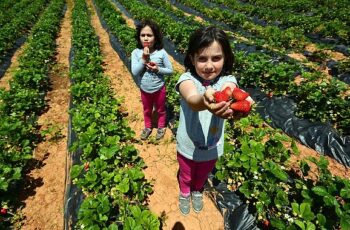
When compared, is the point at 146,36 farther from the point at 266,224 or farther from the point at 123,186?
the point at 266,224

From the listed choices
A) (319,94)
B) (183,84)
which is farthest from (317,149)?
(183,84)

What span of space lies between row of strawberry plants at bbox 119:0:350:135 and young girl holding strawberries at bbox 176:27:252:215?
366cm

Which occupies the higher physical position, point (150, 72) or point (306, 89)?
point (150, 72)

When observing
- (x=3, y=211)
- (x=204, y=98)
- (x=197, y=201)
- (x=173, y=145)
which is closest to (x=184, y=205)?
(x=197, y=201)

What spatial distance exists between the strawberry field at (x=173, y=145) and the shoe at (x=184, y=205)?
0.12 m

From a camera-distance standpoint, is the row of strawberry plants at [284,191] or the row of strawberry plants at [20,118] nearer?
the row of strawberry plants at [284,191]

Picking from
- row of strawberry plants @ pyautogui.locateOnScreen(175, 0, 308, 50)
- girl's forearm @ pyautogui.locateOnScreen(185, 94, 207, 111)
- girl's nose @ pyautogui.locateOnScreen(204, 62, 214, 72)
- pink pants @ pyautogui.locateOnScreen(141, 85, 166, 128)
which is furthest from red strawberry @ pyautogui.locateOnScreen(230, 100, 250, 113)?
row of strawberry plants @ pyautogui.locateOnScreen(175, 0, 308, 50)

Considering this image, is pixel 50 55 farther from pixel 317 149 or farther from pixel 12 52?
pixel 317 149

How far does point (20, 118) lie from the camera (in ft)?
19.2

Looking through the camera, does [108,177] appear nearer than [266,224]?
No

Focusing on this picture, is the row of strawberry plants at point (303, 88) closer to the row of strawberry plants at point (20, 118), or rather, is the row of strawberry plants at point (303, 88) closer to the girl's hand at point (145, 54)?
the girl's hand at point (145, 54)

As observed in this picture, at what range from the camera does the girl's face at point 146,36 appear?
12.1 ft

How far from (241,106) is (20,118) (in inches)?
228

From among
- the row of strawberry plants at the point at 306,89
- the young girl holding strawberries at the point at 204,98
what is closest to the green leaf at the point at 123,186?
the young girl holding strawberries at the point at 204,98
